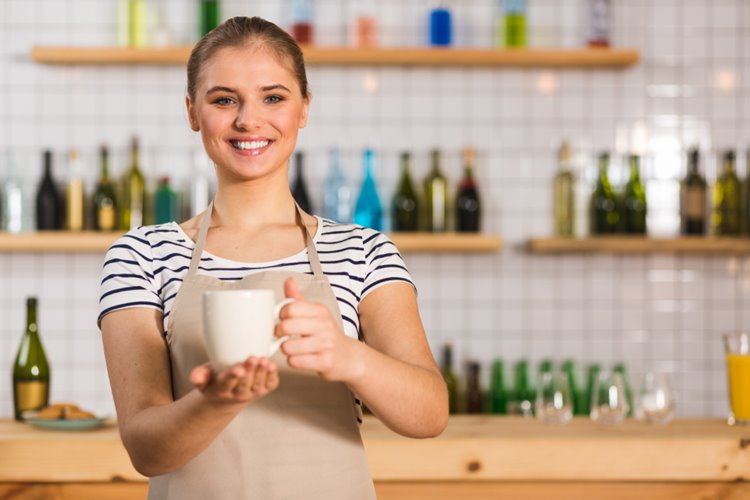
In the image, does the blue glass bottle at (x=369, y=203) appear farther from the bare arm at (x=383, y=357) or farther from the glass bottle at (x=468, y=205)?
the bare arm at (x=383, y=357)

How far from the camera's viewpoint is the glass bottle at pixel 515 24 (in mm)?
2928

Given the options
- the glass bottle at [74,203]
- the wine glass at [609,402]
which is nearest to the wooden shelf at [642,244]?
the wine glass at [609,402]

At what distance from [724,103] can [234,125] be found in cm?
239

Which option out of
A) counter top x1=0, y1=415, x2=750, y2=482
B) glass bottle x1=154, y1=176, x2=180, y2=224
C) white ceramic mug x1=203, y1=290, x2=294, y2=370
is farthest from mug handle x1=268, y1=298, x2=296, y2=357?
glass bottle x1=154, y1=176, x2=180, y2=224

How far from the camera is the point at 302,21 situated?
2902 millimetres

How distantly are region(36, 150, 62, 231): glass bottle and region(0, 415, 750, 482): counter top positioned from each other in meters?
1.16

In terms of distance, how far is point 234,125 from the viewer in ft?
3.38

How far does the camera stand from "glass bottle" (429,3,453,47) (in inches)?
114

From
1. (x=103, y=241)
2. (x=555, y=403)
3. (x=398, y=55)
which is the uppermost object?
(x=398, y=55)

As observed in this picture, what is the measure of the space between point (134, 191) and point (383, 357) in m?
2.20

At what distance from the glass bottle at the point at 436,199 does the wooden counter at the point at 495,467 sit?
117cm

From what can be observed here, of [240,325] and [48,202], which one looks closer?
[240,325]

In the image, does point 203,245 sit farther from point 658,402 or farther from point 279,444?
point 658,402

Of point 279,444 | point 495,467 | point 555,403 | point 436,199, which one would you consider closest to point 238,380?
point 279,444
